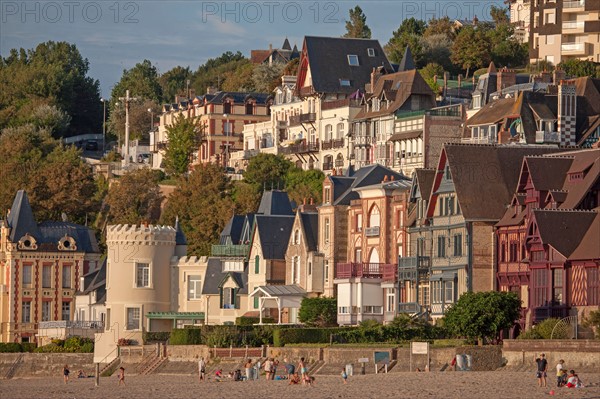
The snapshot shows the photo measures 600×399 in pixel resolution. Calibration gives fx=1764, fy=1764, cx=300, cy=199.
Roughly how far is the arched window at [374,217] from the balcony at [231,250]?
10862 mm

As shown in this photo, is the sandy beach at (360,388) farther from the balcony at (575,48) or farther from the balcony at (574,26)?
the balcony at (574,26)

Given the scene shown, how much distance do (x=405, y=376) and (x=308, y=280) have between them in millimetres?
23822

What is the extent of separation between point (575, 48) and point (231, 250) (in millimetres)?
54314

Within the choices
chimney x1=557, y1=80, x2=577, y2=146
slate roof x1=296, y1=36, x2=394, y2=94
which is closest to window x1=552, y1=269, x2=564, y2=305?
chimney x1=557, y1=80, x2=577, y2=146

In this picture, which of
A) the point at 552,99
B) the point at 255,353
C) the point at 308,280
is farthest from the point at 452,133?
the point at 255,353

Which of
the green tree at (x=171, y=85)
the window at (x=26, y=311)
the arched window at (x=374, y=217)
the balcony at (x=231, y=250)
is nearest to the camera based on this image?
the arched window at (x=374, y=217)

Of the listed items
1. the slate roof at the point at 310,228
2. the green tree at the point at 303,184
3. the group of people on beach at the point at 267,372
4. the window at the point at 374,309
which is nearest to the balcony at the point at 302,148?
the green tree at the point at 303,184

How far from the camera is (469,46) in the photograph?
14300cm

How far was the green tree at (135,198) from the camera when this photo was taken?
123938mm

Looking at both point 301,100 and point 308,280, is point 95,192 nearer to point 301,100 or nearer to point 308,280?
point 301,100

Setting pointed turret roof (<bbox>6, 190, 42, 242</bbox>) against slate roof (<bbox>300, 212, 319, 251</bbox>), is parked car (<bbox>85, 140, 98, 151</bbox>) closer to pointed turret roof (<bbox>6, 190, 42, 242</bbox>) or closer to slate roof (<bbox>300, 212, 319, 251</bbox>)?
pointed turret roof (<bbox>6, 190, 42, 242</bbox>)

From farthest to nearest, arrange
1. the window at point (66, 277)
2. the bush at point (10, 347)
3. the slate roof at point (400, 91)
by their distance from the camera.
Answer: the slate roof at point (400, 91)
the window at point (66, 277)
the bush at point (10, 347)

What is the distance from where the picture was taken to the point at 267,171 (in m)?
121

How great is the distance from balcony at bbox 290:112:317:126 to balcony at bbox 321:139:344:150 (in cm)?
258
